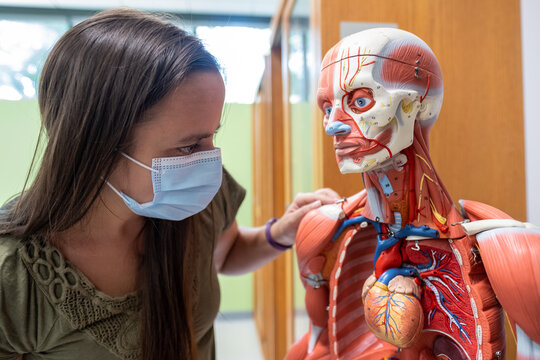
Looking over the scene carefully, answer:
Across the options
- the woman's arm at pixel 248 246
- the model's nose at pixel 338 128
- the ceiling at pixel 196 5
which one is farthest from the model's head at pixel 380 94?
the ceiling at pixel 196 5

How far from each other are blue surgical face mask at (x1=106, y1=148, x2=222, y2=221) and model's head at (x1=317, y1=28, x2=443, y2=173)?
32cm

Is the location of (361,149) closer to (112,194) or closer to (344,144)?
(344,144)

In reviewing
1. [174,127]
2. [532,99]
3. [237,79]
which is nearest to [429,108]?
[532,99]

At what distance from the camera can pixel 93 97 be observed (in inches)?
32.5

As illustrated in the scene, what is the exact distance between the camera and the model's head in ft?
2.33

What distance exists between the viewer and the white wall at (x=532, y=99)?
872 mm

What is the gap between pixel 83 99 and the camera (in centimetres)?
83

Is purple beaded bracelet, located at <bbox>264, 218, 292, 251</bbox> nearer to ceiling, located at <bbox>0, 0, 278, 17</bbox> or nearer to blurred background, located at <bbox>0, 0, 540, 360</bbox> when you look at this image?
blurred background, located at <bbox>0, 0, 540, 360</bbox>

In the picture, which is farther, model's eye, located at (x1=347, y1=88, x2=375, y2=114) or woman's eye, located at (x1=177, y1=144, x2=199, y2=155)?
woman's eye, located at (x1=177, y1=144, x2=199, y2=155)

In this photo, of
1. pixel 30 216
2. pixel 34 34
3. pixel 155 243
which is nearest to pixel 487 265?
pixel 155 243

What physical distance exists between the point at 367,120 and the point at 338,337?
1.47 feet

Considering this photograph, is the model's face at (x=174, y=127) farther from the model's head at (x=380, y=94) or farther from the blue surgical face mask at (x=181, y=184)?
the model's head at (x=380, y=94)

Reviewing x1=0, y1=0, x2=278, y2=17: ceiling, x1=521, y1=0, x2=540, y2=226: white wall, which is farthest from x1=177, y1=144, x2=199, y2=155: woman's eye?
x1=0, y1=0, x2=278, y2=17: ceiling

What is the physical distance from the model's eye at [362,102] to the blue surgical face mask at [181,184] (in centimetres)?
35
